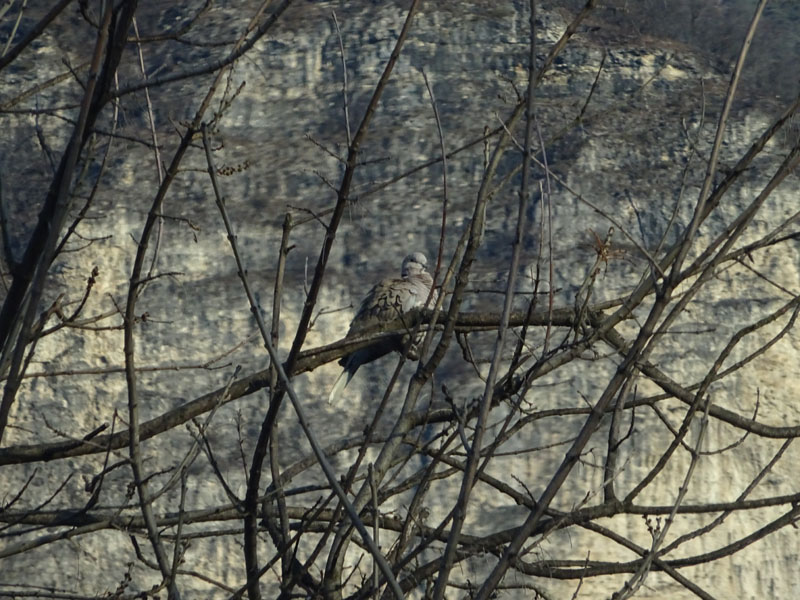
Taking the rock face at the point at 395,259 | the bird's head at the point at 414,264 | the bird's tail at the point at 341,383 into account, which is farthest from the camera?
the rock face at the point at 395,259

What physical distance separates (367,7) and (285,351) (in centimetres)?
628

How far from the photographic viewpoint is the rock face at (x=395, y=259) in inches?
467

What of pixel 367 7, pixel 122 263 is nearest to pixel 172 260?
pixel 122 263

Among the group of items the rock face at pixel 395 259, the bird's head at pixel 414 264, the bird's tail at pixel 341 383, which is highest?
the rock face at pixel 395 259

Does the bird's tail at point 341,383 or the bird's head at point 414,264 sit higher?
the bird's head at point 414,264

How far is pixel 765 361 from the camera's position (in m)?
12.5

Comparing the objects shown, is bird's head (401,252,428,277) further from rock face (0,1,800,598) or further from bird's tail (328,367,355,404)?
rock face (0,1,800,598)

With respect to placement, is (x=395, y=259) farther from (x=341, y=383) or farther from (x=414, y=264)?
(x=341, y=383)

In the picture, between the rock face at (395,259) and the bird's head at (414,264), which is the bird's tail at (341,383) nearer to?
the bird's head at (414,264)

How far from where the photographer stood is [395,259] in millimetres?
13891

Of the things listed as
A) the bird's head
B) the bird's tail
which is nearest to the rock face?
the bird's head

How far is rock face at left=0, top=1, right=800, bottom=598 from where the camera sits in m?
11.9

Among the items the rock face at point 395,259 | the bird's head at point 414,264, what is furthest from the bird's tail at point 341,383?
the rock face at point 395,259

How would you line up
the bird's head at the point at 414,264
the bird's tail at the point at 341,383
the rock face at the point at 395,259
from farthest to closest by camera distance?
the rock face at the point at 395,259 < the bird's head at the point at 414,264 < the bird's tail at the point at 341,383
